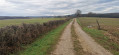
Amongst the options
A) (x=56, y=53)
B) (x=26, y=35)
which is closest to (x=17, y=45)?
(x=26, y=35)

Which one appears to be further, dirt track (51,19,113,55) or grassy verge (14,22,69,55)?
grassy verge (14,22,69,55)

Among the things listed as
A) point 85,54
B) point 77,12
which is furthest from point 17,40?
point 77,12

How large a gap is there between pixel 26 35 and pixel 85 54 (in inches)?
250

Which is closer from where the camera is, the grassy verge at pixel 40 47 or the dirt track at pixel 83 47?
the dirt track at pixel 83 47

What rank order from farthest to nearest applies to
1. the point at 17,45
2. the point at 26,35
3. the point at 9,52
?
the point at 26,35 → the point at 17,45 → the point at 9,52

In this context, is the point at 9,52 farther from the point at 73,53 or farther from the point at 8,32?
the point at 73,53

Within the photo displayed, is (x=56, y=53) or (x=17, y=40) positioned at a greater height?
(x=17, y=40)

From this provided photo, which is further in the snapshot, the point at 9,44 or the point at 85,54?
the point at 9,44

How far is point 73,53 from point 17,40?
184 inches

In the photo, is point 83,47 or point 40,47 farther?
point 40,47

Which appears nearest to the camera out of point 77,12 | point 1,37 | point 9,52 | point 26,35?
point 1,37

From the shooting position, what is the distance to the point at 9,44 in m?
8.22

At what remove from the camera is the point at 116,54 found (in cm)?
749

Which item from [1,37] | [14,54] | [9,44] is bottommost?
[14,54]
